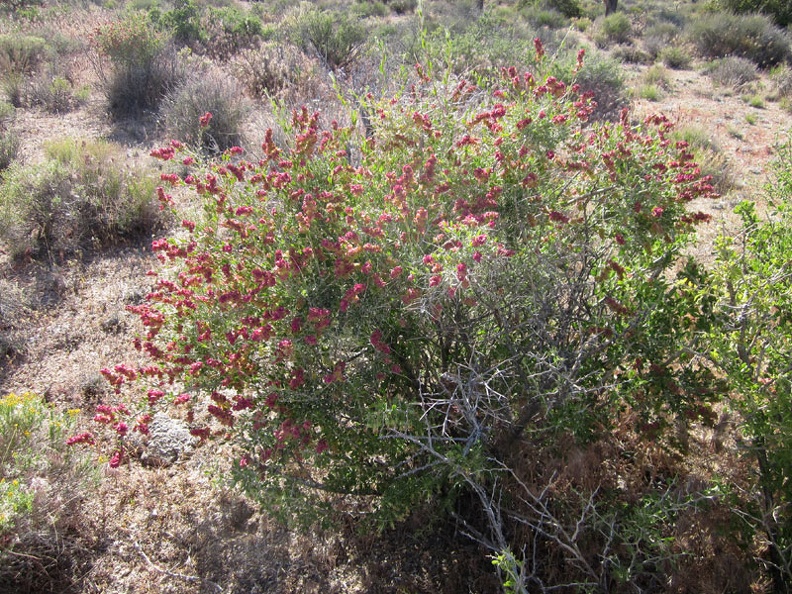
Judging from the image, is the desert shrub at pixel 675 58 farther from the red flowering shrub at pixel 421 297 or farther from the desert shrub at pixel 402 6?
the red flowering shrub at pixel 421 297

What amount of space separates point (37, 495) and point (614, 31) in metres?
16.3

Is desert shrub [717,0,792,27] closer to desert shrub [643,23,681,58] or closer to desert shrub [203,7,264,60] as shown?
desert shrub [643,23,681,58]

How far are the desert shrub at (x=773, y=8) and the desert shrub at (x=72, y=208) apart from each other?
16.1m

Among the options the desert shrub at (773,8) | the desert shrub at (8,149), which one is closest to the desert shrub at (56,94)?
the desert shrub at (8,149)

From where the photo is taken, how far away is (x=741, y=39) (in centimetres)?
1309

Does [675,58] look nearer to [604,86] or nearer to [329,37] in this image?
[604,86]

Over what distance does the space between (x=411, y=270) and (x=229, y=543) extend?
1838 millimetres

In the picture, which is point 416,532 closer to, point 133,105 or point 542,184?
point 542,184

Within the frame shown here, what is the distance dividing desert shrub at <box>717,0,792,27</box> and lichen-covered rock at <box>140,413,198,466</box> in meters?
17.4

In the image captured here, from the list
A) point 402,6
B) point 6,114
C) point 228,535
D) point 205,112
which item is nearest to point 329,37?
point 205,112

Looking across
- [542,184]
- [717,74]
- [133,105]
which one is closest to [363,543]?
[542,184]

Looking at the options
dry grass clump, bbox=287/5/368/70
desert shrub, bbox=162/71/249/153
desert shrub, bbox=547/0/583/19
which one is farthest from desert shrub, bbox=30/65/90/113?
desert shrub, bbox=547/0/583/19

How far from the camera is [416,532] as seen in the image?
2844mm

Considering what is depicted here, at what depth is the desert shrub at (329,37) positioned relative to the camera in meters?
10.0
